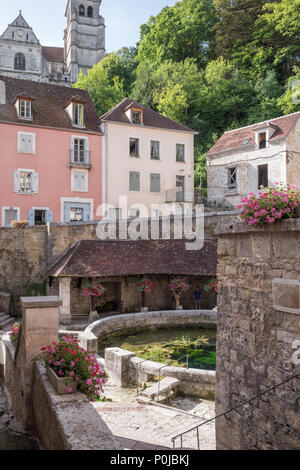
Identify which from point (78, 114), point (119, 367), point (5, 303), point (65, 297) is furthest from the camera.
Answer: point (78, 114)

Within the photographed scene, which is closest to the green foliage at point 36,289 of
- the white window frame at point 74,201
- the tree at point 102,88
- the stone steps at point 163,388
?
the white window frame at point 74,201

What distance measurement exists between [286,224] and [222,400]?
2.64 metres

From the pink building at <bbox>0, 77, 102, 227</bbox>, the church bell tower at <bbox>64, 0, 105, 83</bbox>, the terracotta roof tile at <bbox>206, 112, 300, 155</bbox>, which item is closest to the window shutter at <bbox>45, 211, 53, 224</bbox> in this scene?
the pink building at <bbox>0, 77, 102, 227</bbox>

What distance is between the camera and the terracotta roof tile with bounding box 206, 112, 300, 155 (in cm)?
2202

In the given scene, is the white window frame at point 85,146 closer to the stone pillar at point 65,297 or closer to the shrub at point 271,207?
the stone pillar at point 65,297

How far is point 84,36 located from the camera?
55938 mm

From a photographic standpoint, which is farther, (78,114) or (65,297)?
(78,114)

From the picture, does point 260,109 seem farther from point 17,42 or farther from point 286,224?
point 17,42

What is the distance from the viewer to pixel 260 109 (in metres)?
30.6

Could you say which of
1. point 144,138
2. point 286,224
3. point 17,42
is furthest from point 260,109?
point 17,42

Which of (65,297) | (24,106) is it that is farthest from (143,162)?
(65,297)

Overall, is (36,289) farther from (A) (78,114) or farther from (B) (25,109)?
(A) (78,114)

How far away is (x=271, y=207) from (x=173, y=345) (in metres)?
9.43

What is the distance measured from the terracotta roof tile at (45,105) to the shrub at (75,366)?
62.9ft
